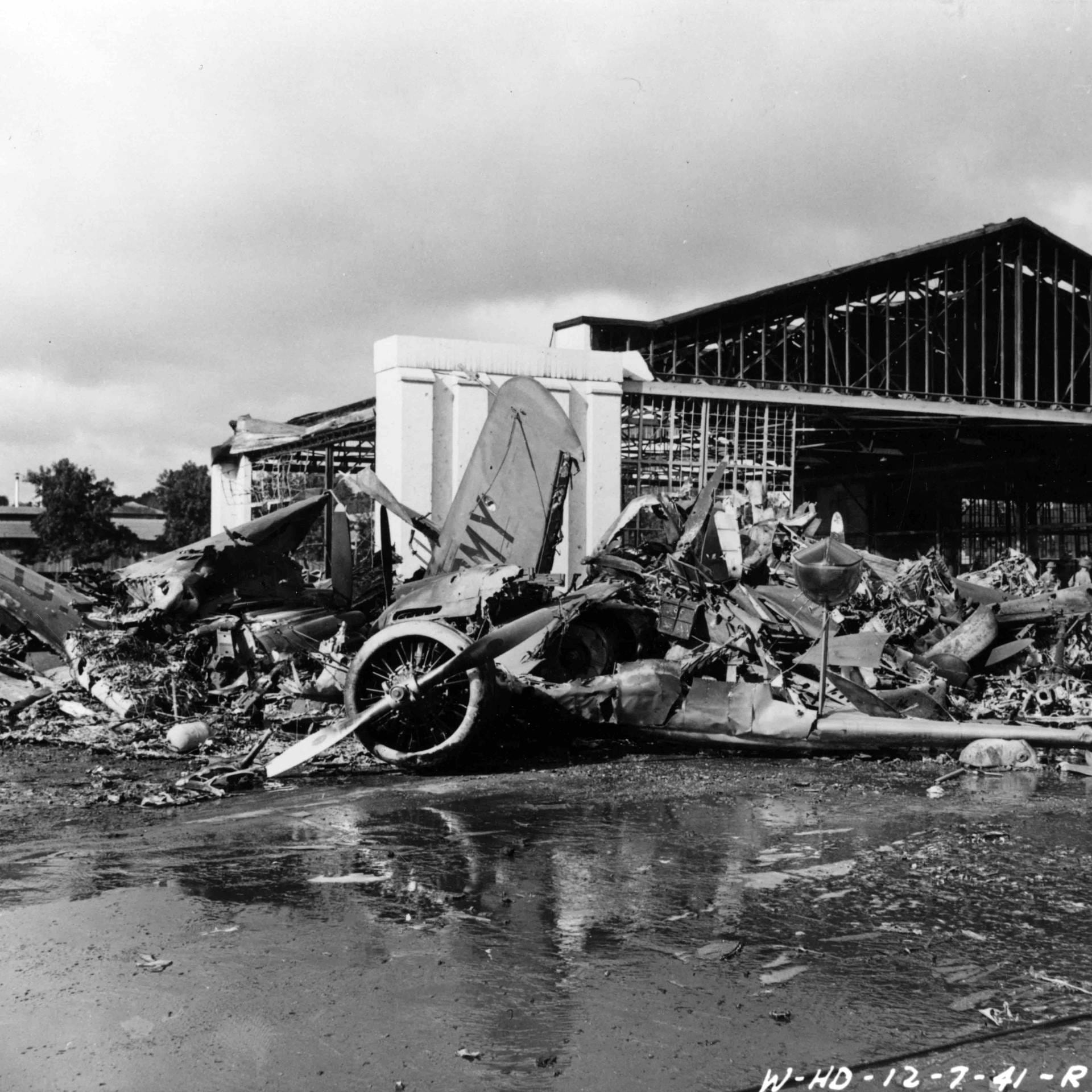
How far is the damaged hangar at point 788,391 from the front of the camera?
17141 millimetres

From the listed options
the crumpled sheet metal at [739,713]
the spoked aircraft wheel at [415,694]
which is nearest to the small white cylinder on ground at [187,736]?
the spoked aircraft wheel at [415,694]

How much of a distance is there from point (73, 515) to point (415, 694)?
55618 millimetres

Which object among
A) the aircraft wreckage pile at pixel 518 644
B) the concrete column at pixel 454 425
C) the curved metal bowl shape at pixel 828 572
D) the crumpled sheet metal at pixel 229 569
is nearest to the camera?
the curved metal bowl shape at pixel 828 572

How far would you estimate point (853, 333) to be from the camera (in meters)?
21.6

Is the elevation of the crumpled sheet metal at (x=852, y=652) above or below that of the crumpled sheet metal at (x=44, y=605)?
below

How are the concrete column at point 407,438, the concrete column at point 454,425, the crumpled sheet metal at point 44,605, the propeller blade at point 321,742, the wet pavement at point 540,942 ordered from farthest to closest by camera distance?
the concrete column at point 454,425
the concrete column at point 407,438
the crumpled sheet metal at point 44,605
the propeller blade at point 321,742
the wet pavement at point 540,942

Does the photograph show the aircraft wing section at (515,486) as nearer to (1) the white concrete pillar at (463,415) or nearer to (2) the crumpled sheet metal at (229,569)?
(2) the crumpled sheet metal at (229,569)

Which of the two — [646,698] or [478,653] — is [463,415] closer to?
[646,698]

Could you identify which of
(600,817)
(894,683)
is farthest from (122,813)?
(894,683)

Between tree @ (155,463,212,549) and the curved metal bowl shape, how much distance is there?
52.9 meters

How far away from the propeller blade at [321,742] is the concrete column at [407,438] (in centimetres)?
804

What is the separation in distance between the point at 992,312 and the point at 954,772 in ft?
56.5

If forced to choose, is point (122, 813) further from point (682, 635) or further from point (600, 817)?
point (682, 635)

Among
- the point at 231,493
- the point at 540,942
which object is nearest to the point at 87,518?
the point at 231,493
